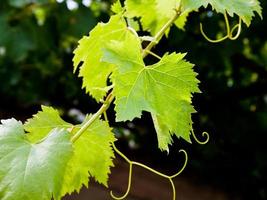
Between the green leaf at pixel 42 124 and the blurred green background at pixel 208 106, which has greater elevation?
the green leaf at pixel 42 124

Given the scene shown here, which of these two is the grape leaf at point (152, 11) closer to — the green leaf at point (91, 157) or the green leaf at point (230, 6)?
the green leaf at point (230, 6)

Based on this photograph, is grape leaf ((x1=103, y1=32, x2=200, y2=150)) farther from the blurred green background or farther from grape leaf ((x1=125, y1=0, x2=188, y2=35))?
the blurred green background

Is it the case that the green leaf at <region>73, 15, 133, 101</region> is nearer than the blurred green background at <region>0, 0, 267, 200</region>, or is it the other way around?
the green leaf at <region>73, 15, 133, 101</region>

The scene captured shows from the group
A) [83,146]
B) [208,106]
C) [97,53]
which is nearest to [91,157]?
[83,146]

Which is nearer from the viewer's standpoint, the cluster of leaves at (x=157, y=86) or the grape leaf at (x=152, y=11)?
the cluster of leaves at (x=157, y=86)

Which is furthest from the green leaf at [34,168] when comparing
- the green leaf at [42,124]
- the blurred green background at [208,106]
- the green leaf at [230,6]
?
the blurred green background at [208,106]

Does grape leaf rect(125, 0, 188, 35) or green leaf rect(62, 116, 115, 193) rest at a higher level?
grape leaf rect(125, 0, 188, 35)

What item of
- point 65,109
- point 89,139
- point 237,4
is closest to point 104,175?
point 89,139

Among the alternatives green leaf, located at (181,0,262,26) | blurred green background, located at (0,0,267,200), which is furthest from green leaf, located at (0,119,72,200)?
blurred green background, located at (0,0,267,200)
